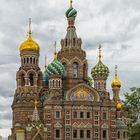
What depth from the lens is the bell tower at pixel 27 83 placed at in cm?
5884

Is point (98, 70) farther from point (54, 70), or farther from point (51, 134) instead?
point (51, 134)

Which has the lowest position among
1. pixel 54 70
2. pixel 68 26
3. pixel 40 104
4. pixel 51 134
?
pixel 51 134

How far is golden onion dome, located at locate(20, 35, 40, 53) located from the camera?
60062mm

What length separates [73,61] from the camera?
61219 mm

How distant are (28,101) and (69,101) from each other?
5199 mm

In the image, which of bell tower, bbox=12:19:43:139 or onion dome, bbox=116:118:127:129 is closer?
bell tower, bbox=12:19:43:139

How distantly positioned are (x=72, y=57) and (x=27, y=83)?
6552 millimetres

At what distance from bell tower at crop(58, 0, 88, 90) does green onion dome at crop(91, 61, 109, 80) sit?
151 centimetres

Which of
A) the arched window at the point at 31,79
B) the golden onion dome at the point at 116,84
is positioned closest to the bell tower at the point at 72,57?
the arched window at the point at 31,79

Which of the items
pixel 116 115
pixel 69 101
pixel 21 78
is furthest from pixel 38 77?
pixel 116 115

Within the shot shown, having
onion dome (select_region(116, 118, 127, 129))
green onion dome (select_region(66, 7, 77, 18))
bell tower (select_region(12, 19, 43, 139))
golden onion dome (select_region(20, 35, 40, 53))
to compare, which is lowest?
onion dome (select_region(116, 118, 127, 129))

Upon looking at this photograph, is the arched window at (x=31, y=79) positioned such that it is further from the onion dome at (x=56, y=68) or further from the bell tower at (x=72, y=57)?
the bell tower at (x=72, y=57)

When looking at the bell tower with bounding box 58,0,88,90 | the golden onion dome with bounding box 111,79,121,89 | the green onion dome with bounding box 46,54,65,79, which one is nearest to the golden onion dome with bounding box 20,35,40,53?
the green onion dome with bounding box 46,54,65,79

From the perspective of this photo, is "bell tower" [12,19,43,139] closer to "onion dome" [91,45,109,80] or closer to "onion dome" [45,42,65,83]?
"onion dome" [45,42,65,83]
